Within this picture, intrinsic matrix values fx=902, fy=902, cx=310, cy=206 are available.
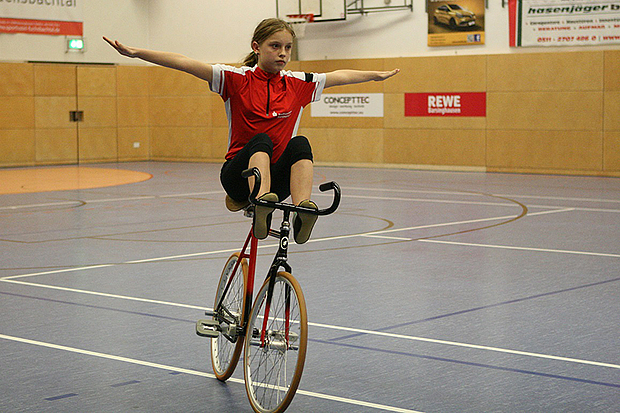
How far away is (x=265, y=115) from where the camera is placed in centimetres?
404

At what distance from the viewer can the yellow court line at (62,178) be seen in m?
15.5

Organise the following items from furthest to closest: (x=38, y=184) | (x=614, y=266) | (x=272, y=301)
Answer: (x=38, y=184) < (x=614, y=266) < (x=272, y=301)

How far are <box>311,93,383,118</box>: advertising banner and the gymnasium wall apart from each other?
15cm

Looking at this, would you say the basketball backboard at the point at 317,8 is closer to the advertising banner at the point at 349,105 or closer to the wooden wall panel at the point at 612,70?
the advertising banner at the point at 349,105

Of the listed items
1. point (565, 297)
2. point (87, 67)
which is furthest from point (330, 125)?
point (565, 297)

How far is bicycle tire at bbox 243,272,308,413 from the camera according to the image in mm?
3611

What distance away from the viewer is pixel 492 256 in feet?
26.5

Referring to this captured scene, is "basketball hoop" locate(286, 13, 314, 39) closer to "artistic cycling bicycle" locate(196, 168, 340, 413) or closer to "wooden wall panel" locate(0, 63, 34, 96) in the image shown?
"wooden wall panel" locate(0, 63, 34, 96)

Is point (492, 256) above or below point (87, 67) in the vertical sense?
below

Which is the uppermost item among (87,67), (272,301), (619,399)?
(87,67)

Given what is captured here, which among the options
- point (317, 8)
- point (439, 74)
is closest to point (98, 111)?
point (317, 8)

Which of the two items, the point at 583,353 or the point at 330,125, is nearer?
the point at 583,353

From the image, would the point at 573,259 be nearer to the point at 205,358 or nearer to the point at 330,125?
the point at 205,358

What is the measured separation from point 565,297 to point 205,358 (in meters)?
2.75
